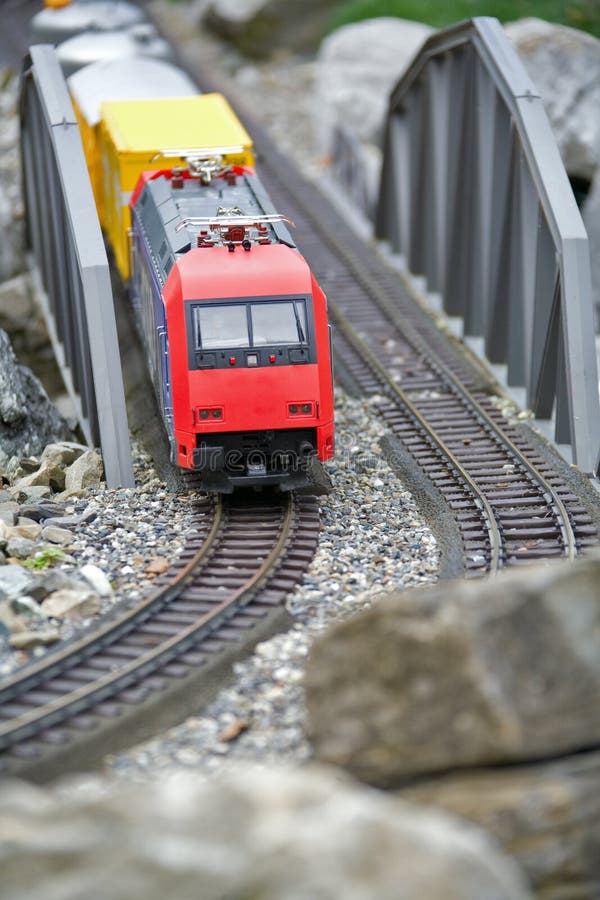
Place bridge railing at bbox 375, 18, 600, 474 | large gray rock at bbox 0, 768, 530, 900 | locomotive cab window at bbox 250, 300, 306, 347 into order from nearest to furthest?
large gray rock at bbox 0, 768, 530, 900 < locomotive cab window at bbox 250, 300, 306, 347 < bridge railing at bbox 375, 18, 600, 474

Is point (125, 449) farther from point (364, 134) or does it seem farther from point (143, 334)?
point (364, 134)

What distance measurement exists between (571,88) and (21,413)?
Result: 14.7 metres

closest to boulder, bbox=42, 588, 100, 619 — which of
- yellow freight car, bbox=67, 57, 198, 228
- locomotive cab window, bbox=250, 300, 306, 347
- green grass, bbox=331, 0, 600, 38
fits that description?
locomotive cab window, bbox=250, 300, 306, 347

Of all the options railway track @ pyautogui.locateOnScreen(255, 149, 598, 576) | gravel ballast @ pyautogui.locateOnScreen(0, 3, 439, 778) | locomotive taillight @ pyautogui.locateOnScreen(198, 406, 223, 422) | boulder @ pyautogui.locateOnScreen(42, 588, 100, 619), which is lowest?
railway track @ pyautogui.locateOnScreen(255, 149, 598, 576)

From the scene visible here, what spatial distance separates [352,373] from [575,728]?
41.0ft

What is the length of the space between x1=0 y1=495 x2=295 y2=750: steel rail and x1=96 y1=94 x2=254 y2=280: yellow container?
7817 millimetres

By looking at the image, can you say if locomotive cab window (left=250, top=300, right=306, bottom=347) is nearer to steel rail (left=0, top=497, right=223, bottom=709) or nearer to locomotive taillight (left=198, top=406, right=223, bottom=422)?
locomotive taillight (left=198, top=406, right=223, bottom=422)

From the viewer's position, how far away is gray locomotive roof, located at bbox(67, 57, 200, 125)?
23453mm

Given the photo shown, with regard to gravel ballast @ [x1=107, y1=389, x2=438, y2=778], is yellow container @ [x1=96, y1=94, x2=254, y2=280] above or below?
above

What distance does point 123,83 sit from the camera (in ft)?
78.7

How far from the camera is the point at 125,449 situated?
16.3 metres

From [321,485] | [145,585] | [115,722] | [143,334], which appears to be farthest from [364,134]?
[115,722]

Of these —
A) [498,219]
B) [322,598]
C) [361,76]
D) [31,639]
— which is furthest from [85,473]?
[361,76]

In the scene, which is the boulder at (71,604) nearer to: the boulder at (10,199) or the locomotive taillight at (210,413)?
the locomotive taillight at (210,413)
